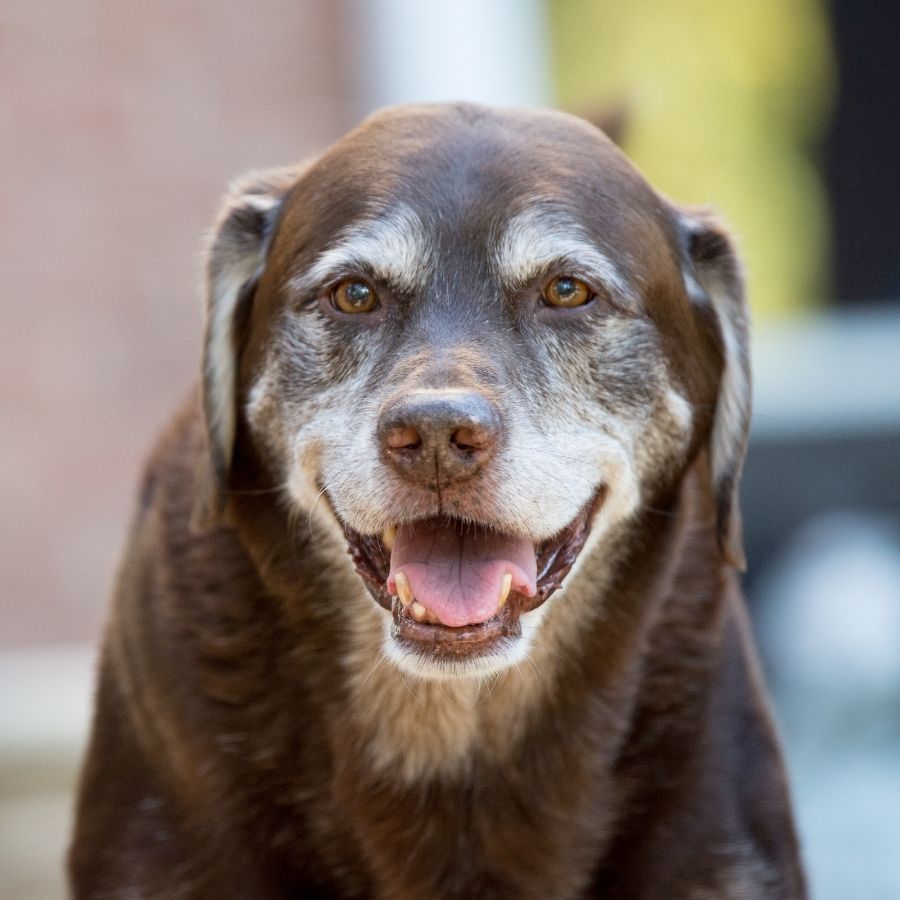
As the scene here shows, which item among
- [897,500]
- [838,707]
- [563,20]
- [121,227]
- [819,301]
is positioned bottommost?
[838,707]

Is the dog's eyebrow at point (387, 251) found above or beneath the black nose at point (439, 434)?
above

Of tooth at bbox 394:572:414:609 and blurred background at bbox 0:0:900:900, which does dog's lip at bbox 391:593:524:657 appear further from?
blurred background at bbox 0:0:900:900

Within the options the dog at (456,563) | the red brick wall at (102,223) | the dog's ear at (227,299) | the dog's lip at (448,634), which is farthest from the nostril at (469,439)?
the red brick wall at (102,223)

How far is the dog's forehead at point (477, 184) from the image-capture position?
342 cm

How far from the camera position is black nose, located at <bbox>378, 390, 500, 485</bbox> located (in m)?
3.05

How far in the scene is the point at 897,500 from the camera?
347 inches

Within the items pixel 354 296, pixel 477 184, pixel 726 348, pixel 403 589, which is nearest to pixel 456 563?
pixel 403 589

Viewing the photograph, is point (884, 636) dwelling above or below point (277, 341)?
below

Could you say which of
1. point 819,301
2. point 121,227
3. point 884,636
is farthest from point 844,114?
point 121,227

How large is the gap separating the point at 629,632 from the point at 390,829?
2.09ft

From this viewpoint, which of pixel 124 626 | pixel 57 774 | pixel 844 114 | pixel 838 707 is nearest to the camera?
pixel 124 626

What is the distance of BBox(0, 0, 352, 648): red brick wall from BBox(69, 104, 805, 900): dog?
11.5 ft

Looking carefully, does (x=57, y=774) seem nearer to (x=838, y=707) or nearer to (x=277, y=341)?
(x=838, y=707)

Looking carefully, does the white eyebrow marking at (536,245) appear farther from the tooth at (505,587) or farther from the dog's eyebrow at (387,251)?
the tooth at (505,587)
